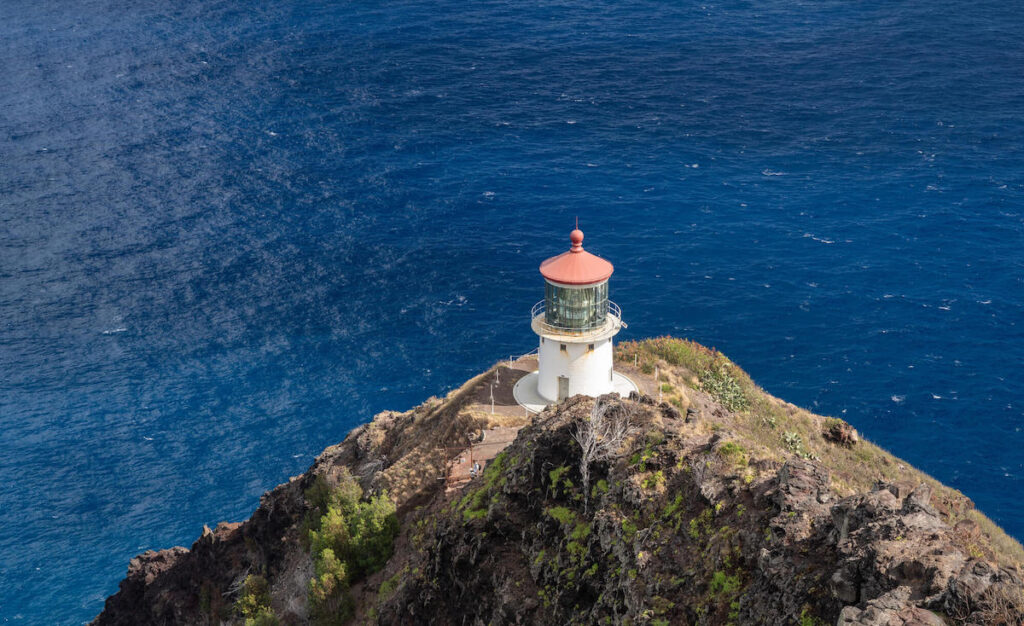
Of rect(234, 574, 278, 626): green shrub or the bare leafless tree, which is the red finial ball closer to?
the bare leafless tree

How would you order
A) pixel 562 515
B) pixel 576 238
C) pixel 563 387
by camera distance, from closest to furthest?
pixel 562 515
pixel 576 238
pixel 563 387

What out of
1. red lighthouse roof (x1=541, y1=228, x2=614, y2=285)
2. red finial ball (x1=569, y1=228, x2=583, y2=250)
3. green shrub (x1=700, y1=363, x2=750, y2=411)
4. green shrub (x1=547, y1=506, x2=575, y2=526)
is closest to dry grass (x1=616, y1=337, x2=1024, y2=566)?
green shrub (x1=700, y1=363, x2=750, y2=411)

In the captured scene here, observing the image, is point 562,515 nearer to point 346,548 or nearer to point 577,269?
point 346,548

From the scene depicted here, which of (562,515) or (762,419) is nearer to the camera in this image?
(562,515)

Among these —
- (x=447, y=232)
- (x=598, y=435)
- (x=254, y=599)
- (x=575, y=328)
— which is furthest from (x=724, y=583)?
(x=447, y=232)

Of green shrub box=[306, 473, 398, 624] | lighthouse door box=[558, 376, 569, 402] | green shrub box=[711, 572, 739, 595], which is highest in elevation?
green shrub box=[711, 572, 739, 595]

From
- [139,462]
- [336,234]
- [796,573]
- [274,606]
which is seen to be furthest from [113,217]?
[796,573]
